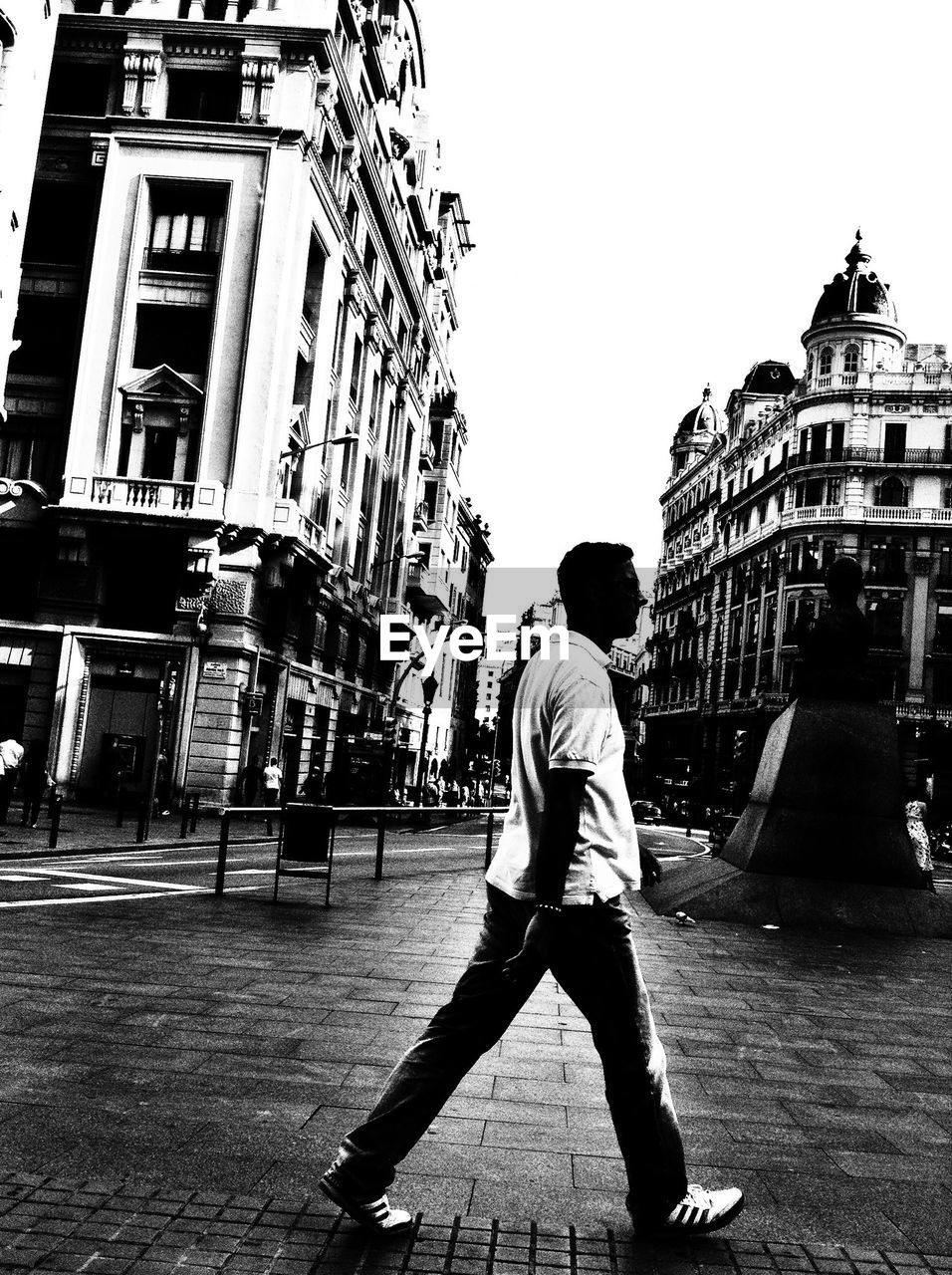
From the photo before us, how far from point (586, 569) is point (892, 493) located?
196 feet

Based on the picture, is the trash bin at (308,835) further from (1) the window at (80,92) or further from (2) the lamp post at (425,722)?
(1) the window at (80,92)

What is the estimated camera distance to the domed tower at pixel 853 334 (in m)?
59.4

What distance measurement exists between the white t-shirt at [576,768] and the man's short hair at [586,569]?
0.49ft

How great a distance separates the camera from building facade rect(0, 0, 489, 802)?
26.4 metres

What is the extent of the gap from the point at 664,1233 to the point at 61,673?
2522cm

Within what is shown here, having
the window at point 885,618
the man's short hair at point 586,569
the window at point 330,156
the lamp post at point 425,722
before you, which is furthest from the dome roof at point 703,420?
the man's short hair at point 586,569

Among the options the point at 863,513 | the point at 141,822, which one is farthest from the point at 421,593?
the point at 141,822

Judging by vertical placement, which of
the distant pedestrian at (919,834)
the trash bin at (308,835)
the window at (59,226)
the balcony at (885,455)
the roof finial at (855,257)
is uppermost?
the roof finial at (855,257)

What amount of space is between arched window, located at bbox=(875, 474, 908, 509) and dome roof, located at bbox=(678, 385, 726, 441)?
3599 cm

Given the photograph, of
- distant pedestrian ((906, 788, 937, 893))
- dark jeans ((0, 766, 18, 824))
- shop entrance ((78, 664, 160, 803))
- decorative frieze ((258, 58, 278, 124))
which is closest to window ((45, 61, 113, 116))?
decorative frieze ((258, 58, 278, 124))

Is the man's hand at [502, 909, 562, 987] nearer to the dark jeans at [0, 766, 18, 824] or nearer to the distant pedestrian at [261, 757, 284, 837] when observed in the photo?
the dark jeans at [0, 766, 18, 824]

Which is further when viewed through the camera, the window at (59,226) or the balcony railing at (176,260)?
the window at (59,226)

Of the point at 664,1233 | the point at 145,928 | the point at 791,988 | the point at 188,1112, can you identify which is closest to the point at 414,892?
the point at 145,928

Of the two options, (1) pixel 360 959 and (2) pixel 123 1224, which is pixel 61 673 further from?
(2) pixel 123 1224
